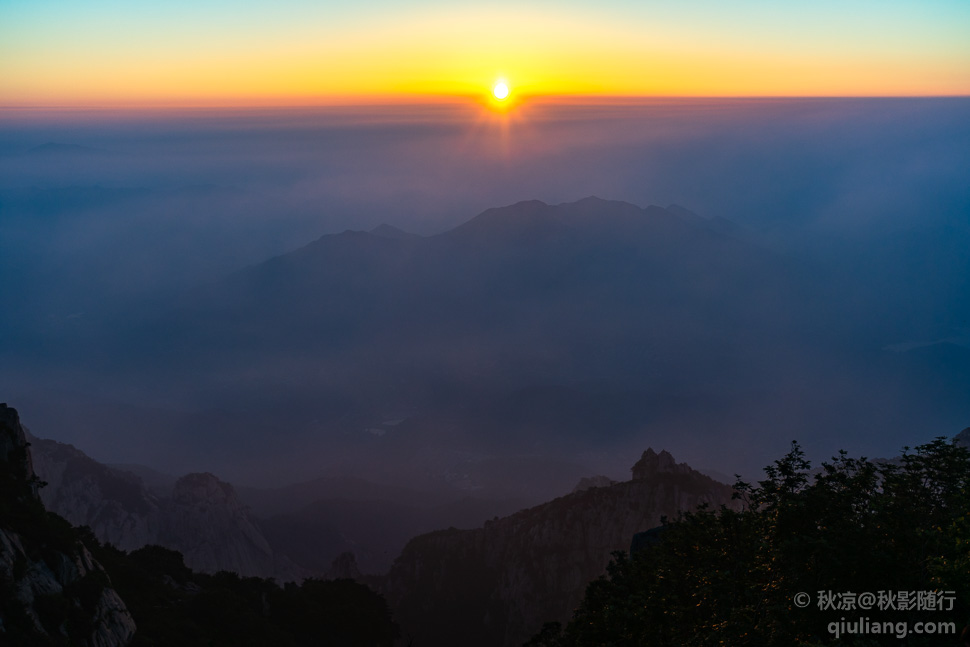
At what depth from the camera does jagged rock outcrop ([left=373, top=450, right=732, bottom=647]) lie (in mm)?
110938

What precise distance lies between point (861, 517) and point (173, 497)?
153261mm

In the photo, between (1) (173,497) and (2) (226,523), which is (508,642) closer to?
(2) (226,523)

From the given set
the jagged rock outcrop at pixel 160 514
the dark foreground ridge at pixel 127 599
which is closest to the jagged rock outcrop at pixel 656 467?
the dark foreground ridge at pixel 127 599

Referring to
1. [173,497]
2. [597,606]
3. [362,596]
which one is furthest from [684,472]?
[173,497]

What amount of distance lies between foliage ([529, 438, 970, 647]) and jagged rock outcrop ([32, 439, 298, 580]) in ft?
400

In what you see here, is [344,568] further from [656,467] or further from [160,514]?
[656,467]

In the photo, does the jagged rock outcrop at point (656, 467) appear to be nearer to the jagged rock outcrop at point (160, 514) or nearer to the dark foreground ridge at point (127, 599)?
the dark foreground ridge at point (127, 599)

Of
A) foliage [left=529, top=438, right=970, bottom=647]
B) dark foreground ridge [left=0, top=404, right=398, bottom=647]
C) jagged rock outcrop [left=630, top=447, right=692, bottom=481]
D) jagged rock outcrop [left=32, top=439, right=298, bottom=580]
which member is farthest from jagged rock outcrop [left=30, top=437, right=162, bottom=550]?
foliage [left=529, top=438, right=970, bottom=647]

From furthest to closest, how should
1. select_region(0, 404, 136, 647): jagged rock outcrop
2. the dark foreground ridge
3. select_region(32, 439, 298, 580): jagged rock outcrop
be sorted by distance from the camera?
select_region(32, 439, 298, 580): jagged rock outcrop → the dark foreground ridge → select_region(0, 404, 136, 647): jagged rock outcrop

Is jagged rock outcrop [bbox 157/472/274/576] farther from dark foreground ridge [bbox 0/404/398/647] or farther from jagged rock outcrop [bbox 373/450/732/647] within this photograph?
dark foreground ridge [bbox 0/404/398/647]

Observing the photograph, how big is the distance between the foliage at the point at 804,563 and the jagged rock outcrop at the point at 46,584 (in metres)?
29.2

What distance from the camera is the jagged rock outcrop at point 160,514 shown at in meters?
142

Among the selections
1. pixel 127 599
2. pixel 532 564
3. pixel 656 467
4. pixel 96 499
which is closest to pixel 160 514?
pixel 96 499

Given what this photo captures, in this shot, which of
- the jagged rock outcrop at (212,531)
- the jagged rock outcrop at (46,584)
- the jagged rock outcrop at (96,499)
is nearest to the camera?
the jagged rock outcrop at (46,584)
